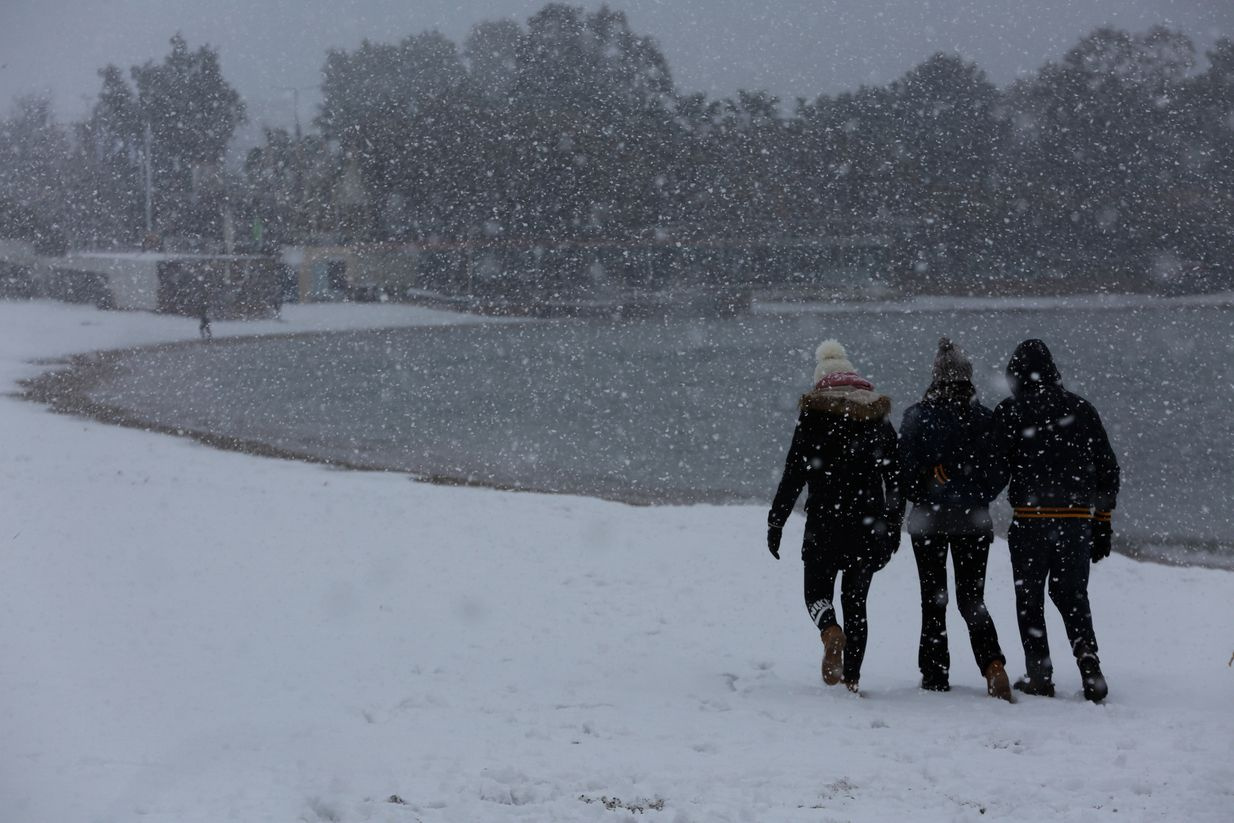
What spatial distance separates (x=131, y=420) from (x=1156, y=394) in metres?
26.1

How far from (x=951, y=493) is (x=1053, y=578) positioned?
657mm

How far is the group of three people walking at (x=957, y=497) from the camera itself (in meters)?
5.81

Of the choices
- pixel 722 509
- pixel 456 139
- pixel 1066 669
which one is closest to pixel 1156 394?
pixel 722 509

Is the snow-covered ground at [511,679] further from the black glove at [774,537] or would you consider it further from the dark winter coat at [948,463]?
the dark winter coat at [948,463]

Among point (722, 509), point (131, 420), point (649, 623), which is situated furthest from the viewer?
point (131, 420)

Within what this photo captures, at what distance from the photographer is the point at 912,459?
19.5 ft

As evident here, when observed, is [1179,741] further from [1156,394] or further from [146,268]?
[146,268]

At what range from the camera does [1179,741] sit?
15.7 feet

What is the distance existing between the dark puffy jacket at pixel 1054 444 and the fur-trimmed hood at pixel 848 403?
654 mm

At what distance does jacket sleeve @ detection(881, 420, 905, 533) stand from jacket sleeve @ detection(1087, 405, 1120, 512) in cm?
90

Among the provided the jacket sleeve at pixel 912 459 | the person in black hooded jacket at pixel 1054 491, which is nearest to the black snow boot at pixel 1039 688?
the person in black hooded jacket at pixel 1054 491

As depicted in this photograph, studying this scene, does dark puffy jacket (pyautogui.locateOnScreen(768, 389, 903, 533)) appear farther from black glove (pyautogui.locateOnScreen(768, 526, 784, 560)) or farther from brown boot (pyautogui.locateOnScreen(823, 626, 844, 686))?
brown boot (pyautogui.locateOnScreen(823, 626, 844, 686))

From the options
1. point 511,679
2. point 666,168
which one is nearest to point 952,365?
point 511,679

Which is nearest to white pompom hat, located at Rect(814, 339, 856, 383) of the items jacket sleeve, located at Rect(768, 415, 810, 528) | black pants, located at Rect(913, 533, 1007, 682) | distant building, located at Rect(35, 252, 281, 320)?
jacket sleeve, located at Rect(768, 415, 810, 528)
